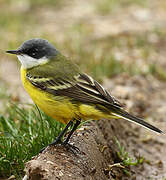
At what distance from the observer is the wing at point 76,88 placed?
4586 millimetres

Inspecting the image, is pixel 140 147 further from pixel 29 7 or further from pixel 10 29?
pixel 29 7

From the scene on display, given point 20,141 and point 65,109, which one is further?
point 20,141

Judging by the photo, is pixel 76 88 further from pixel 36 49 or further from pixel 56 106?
pixel 36 49

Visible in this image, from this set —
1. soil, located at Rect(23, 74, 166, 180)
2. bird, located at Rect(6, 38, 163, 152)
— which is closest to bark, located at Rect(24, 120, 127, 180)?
soil, located at Rect(23, 74, 166, 180)

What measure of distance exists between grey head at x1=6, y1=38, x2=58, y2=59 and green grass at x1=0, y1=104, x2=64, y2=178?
93 centimetres

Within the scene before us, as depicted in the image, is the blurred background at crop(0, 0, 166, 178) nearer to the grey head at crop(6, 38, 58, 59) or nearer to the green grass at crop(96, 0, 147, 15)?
the green grass at crop(96, 0, 147, 15)

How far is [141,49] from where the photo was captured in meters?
10.3

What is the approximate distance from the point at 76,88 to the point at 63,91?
173 millimetres

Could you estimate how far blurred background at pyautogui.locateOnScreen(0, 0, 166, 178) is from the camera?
7.99 meters

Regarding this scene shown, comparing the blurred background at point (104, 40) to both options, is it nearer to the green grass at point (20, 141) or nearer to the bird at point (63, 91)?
the green grass at point (20, 141)

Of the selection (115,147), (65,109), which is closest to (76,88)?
(65,109)

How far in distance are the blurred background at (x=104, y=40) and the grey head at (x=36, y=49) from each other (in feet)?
4.33

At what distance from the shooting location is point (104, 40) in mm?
10797

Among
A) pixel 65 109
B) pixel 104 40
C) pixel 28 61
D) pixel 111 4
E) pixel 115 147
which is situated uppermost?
pixel 28 61
